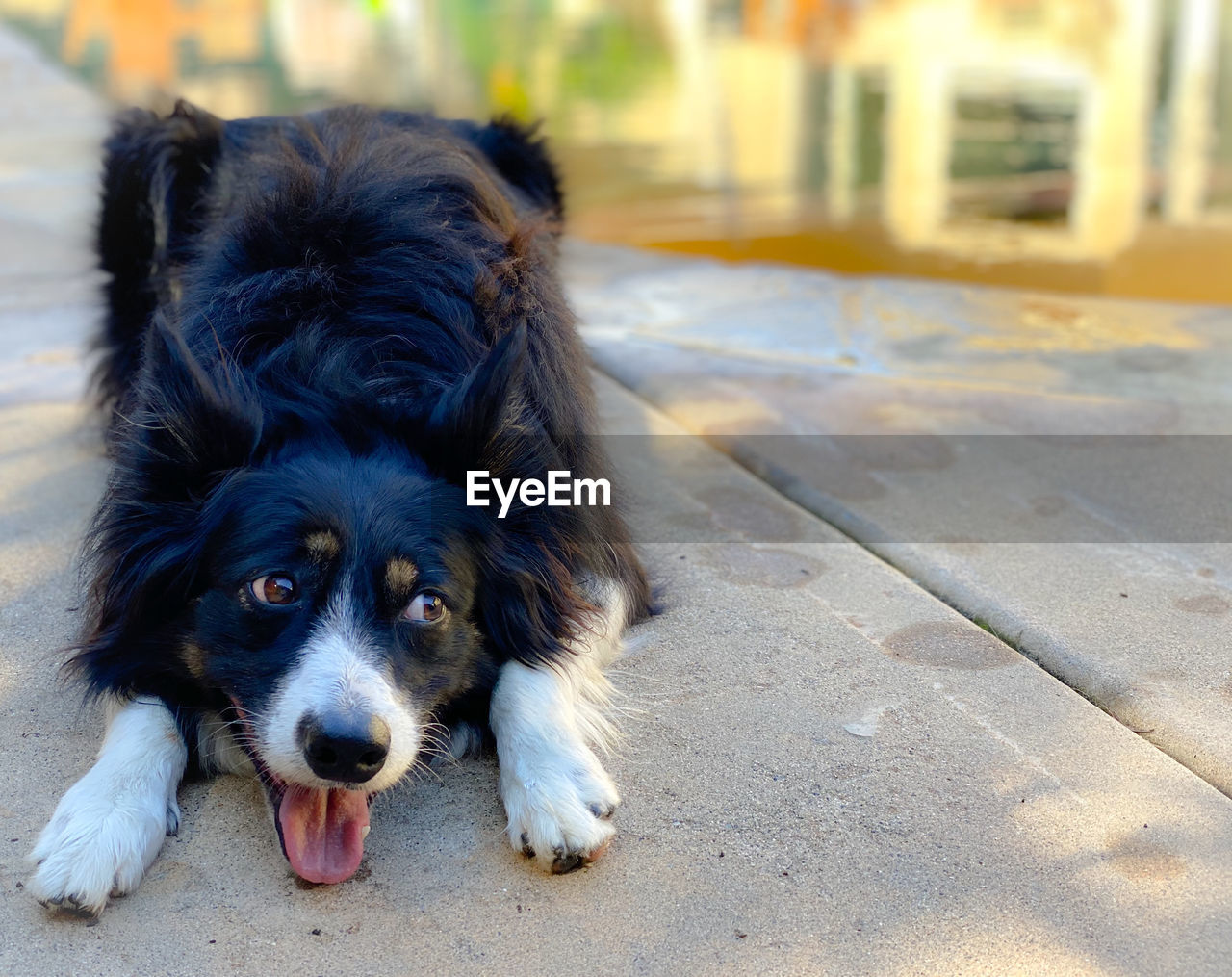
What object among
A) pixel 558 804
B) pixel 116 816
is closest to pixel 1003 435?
pixel 558 804

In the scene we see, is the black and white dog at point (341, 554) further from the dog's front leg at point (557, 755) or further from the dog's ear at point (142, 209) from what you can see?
the dog's ear at point (142, 209)

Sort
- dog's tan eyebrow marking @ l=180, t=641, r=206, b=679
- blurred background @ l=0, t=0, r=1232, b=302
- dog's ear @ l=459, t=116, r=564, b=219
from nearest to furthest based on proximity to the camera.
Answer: dog's tan eyebrow marking @ l=180, t=641, r=206, b=679 → dog's ear @ l=459, t=116, r=564, b=219 → blurred background @ l=0, t=0, r=1232, b=302

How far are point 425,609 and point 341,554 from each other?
0.75ft

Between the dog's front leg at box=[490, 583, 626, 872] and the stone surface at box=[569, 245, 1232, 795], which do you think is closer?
the dog's front leg at box=[490, 583, 626, 872]

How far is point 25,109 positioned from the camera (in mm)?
11539

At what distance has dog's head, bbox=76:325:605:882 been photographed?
259 cm

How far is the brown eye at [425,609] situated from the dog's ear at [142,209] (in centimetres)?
199

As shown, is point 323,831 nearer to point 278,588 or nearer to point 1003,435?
point 278,588

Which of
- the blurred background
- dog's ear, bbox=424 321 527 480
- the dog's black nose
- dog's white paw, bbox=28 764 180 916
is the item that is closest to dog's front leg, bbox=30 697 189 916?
dog's white paw, bbox=28 764 180 916

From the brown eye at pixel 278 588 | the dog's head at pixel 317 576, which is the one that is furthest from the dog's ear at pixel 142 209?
the brown eye at pixel 278 588

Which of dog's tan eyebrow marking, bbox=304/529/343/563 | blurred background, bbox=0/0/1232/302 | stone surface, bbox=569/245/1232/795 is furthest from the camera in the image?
blurred background, bbox=0/0/1232/302

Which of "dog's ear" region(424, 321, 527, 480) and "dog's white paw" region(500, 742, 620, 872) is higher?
"dog's ear" region(424, 321, 527, 480)

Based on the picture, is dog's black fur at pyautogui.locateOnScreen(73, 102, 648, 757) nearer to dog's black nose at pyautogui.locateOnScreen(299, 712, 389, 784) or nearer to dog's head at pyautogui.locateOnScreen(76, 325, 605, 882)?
dog's head at pyautogui.locateOnScreen(76, 325, 605, 882)

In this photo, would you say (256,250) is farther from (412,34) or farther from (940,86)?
(412,34)
